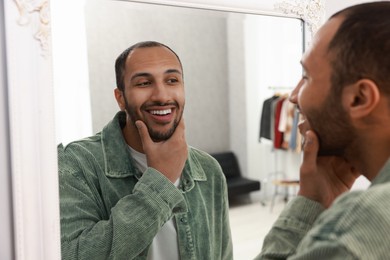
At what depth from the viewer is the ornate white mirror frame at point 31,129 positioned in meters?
0.82

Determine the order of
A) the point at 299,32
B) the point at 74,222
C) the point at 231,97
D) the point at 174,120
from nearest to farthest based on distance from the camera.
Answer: the point at 74,222, the point at 174,120, the point at 231,97, the point at 299,32

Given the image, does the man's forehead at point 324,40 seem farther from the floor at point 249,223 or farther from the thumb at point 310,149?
the floor at point 249,223

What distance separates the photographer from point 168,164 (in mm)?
982

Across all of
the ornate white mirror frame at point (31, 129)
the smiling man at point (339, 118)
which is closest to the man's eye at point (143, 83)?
the ornate white mirror frame at point (31, 129)

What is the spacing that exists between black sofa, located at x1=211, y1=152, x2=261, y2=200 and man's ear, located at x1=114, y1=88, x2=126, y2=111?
0.28 metres

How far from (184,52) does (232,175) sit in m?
0.34

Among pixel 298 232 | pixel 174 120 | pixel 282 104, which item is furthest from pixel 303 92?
pixel 282 104

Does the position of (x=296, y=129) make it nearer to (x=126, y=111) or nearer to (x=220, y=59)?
(x=220, y=59)

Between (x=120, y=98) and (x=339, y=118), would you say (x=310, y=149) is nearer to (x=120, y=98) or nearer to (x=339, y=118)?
(x=339, y=118)

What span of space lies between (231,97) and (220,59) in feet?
0.34

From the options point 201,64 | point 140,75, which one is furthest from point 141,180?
point 201,64

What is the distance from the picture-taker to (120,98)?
3.14 feet

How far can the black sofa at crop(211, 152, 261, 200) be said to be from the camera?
112 cm

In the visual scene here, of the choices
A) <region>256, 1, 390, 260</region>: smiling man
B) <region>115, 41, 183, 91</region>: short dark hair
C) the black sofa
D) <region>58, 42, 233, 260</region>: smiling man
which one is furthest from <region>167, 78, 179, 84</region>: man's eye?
<region>256, 1, 390, 260</region>: smiling man
